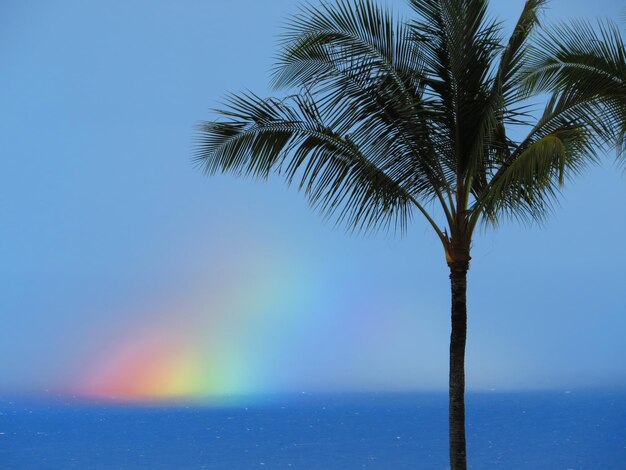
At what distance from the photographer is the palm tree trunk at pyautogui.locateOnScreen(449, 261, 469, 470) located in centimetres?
791

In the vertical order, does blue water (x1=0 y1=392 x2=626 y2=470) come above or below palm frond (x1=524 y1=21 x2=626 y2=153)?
below

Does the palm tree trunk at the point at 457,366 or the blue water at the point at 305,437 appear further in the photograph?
the blue water at the point at 305,437

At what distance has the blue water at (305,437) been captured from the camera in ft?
204

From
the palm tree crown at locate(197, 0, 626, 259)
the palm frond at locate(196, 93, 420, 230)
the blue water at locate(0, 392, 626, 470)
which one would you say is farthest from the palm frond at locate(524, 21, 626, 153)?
the blue water at locate(0, 392, 626, 470)

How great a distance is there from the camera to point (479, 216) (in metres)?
8.16

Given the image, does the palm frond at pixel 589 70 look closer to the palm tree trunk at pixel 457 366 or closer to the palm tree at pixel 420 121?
the palm tree at pixel 420 121

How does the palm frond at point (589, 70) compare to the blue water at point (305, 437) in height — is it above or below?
above

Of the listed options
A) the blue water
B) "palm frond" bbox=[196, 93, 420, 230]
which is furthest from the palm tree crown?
the blue water

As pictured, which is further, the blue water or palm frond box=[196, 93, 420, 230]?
the blue water

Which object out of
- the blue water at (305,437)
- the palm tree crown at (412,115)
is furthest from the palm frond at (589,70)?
the blue water at (305,437)

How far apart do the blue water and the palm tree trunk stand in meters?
50.2

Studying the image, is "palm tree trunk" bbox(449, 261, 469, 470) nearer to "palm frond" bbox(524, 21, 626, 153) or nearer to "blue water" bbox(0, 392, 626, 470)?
"palm frond" bbox(524, 21, 626, 153)

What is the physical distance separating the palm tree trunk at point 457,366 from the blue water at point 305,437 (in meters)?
50.2

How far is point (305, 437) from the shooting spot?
75438mm
